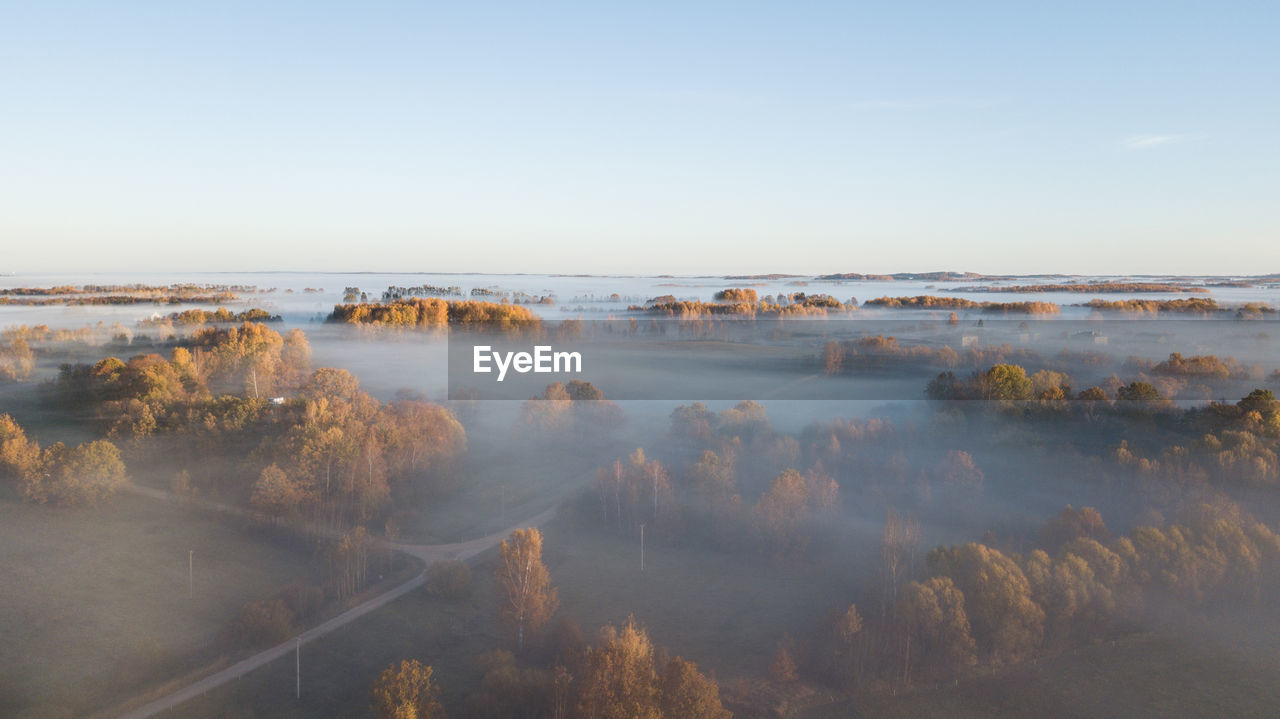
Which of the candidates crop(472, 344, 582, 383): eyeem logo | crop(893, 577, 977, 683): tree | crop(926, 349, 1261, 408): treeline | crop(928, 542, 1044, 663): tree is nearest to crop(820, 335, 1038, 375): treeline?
crop(926, 349, 1261, 408): treeline

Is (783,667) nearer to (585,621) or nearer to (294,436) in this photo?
(585,621)

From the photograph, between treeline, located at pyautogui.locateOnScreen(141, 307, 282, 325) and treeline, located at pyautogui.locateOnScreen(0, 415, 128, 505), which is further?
treeline, located at pyautogui.locateOnScreen(141, 307, 282, 325)

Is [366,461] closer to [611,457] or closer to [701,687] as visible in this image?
[611,457]

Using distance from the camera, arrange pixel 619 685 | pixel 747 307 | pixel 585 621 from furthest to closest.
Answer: pixel 747 307
pixel 585 621
pixel 619 685

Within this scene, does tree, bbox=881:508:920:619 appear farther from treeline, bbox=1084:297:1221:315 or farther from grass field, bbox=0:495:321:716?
treeline, bbox=1084:297:1221:315

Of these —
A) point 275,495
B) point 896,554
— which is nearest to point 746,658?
point 896,554

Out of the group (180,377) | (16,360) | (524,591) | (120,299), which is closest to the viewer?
(524,591)

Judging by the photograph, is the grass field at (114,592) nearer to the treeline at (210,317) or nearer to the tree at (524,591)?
the tree at (524,591)
